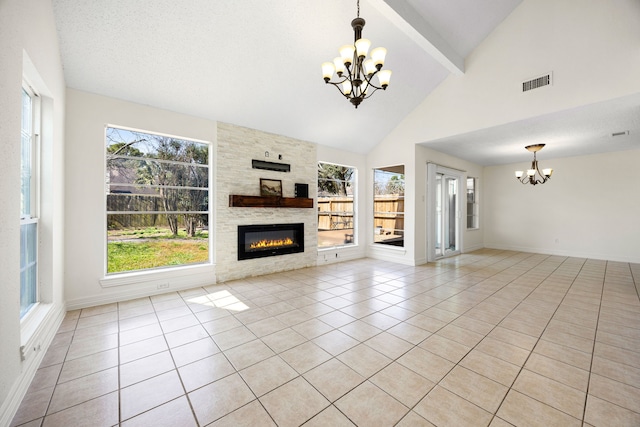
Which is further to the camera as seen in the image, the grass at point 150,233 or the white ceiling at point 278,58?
the grass at point 150,233

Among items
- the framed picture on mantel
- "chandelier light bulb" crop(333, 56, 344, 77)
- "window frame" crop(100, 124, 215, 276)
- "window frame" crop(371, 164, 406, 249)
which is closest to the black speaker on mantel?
the framed picture on mantel

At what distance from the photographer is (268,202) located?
16.5ft

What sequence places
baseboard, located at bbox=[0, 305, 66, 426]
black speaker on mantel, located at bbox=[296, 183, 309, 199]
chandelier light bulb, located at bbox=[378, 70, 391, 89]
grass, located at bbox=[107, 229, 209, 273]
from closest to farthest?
1. baseboard, located at bbox=[0, 305, 66, 426]
2. chandelier light bulb, located at bbox=[378, 70, 391, 89]
3. grass, located at bbox=[107, 229, 209, 273]
4. black speaker on mantel, located at bbox=[296, 183, 309, 199]

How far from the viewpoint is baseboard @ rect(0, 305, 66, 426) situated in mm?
1622

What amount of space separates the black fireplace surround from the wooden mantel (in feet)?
1.50

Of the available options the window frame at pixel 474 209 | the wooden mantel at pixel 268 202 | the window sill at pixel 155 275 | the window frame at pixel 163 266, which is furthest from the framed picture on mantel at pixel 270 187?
the window frame at pixel 474 209

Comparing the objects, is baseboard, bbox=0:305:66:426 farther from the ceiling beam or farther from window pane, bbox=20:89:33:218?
the ceiling beam

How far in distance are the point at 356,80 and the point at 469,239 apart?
7.26 meters

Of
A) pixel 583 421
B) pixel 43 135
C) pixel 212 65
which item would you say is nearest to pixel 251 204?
pixel 212 65

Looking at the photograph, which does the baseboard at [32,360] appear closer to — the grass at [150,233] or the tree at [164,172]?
the grass at [150,233]

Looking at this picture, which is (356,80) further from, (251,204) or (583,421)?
(583,421)

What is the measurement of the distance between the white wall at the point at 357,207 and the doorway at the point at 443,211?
1.58 meters

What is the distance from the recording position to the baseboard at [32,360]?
1622mm

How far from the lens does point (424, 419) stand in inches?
63.4
